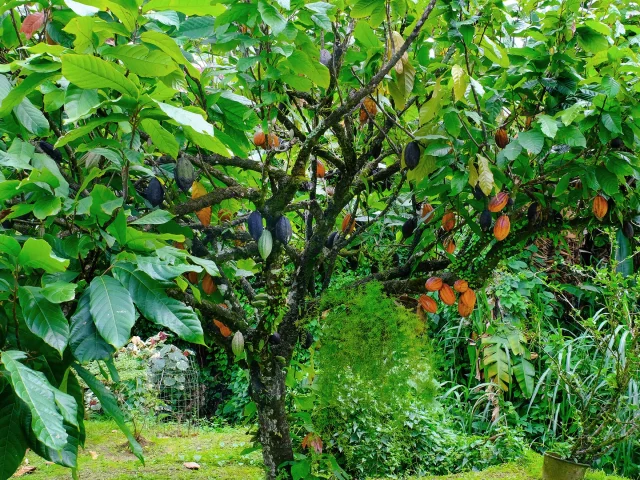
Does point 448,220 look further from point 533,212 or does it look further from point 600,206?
point 600,206

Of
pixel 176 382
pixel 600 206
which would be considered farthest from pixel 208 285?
pixel 176 382

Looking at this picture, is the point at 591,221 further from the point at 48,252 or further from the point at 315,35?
the point at 48,252

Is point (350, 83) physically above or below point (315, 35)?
below

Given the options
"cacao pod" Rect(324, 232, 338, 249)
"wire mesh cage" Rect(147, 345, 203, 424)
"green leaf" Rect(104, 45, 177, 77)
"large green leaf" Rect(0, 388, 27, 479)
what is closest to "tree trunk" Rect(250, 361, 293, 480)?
"cacao pod" Rect(324, 232, 338, 249)

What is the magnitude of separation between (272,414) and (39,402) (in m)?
1.32

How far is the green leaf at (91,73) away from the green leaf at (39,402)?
42 cm

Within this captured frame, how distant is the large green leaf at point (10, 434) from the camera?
1020 mm

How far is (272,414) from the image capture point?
205 cm

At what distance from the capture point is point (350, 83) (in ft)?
6.14

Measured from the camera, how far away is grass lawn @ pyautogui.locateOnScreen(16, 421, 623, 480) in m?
2.70

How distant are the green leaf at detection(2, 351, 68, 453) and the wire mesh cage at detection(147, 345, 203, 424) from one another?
3993mm

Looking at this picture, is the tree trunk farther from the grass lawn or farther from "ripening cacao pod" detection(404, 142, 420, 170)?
"ripening cacao pod" detection(404, 142, 420, 170)

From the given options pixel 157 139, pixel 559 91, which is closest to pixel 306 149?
pixel 157 139

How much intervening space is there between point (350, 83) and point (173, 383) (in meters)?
3.79
